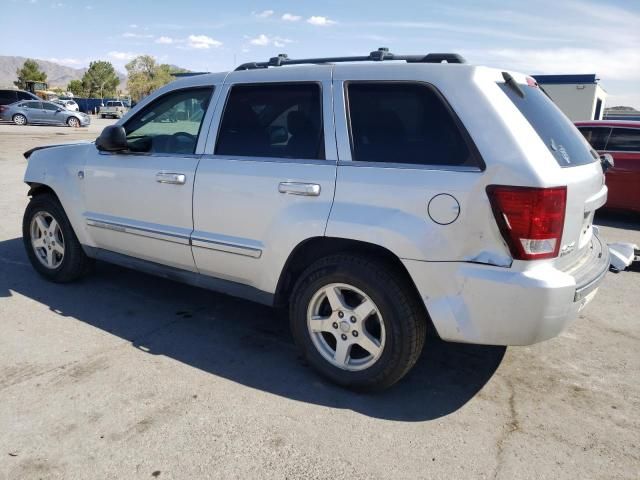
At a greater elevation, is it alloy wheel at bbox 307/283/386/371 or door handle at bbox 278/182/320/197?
door handle at bbox 278/182/320/197

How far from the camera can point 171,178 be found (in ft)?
12.1

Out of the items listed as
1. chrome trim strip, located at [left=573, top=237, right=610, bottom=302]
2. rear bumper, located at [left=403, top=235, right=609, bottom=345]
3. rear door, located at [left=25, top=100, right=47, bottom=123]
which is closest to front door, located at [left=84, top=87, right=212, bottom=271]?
rear bumper, located at [left=403, top=235, right=609, bottom=345]

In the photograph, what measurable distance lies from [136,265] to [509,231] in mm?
2954

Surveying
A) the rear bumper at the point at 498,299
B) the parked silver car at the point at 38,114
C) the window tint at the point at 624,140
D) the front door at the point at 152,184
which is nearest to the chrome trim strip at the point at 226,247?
the front door at the point at 152,184

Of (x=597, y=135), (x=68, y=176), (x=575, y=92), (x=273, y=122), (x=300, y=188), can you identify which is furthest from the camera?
(x=575, y=92)

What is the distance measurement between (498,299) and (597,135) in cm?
732

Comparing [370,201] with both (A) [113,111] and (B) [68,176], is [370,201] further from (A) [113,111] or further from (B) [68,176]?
(A) [113,111]

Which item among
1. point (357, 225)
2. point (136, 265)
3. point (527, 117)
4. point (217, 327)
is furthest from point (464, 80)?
point (136, 265)

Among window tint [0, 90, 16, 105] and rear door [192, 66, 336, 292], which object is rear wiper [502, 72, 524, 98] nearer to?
rear door [192, 66, 336, 292]

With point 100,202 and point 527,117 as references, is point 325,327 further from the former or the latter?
point 100,202

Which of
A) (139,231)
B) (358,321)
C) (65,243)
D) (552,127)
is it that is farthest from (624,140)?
(65,243)

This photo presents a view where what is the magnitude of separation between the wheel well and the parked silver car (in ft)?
103

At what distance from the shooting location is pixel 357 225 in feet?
9.50

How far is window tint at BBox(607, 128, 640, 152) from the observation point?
8.30m
